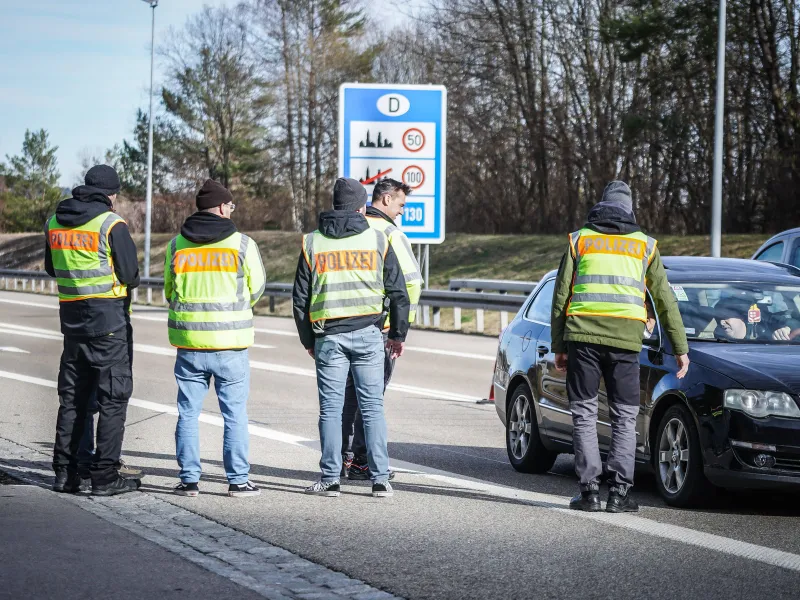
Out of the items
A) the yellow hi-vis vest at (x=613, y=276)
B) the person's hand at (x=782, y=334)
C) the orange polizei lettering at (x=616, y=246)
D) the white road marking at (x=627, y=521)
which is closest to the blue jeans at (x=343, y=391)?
the white road marking at (x=627, y=521)

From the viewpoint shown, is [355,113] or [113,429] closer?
[113,429]

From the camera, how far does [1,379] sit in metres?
15.4

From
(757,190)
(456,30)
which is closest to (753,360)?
(757,190)

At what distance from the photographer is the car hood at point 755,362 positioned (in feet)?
23.2

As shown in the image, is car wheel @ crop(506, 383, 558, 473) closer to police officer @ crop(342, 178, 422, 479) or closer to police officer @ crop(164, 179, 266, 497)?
police officer @ crop(342, 178, 422, 479)

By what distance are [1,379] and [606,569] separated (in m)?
11.0

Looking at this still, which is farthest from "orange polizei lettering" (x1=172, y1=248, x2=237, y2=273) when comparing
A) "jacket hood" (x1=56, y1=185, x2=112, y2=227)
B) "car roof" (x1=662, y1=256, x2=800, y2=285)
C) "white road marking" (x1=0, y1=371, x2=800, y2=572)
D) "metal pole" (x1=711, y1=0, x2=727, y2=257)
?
"metal pole" (x1=711, y1=0, x2=727, y2=257)

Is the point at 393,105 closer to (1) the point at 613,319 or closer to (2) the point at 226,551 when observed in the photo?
(1) the point at 613,319

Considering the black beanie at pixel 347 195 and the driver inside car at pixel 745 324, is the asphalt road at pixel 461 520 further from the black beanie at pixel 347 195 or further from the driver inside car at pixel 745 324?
the black beanie at pixel 347 195

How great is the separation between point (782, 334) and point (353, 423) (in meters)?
2.71

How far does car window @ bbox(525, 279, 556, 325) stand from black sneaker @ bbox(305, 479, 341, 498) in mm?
2095

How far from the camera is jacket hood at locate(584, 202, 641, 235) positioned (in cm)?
752

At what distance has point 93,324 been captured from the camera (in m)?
7.80

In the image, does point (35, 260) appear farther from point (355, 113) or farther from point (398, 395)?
point (398, 395)
